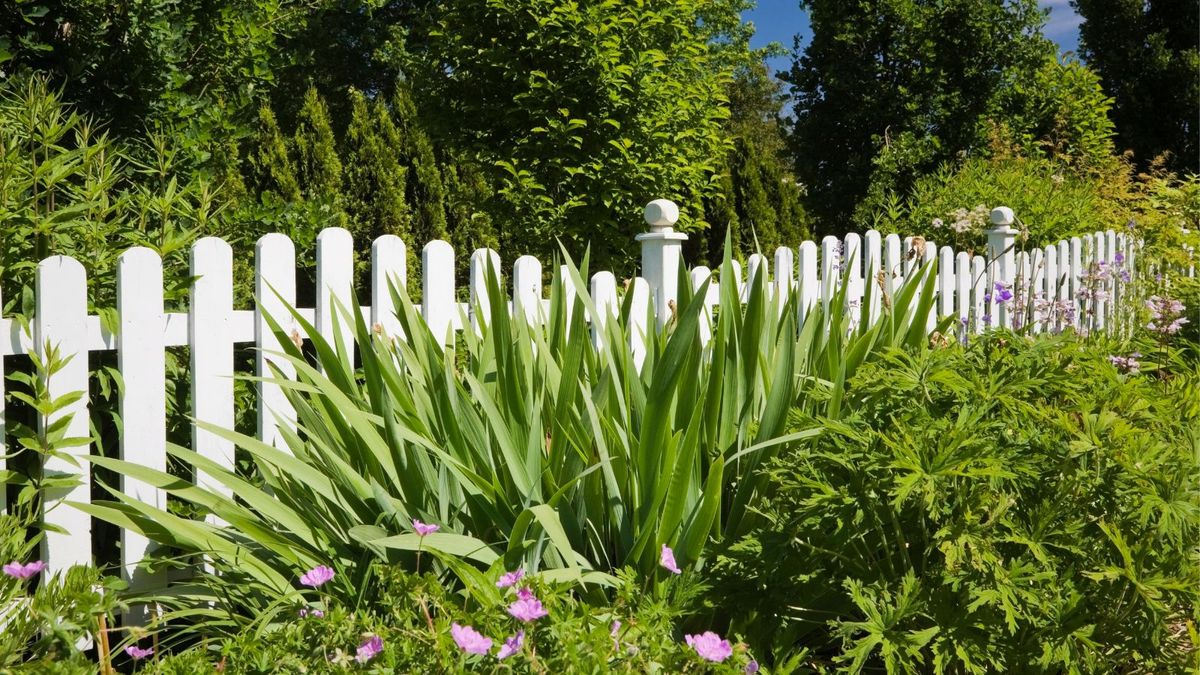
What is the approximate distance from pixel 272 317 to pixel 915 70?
32.0ft

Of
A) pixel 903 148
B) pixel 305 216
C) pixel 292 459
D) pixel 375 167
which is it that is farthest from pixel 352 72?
pixel 292 459

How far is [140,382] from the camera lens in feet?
7.29

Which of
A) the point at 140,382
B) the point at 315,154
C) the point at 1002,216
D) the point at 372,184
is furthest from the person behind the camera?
the point at 372,184

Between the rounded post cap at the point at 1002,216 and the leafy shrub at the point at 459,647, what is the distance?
431 centimetres

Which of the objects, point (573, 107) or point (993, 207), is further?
point (993, 207)

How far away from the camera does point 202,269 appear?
228 centimetres

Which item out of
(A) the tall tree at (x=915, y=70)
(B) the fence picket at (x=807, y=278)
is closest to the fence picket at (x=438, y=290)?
(B) the fence picket at (x=807, y=278)

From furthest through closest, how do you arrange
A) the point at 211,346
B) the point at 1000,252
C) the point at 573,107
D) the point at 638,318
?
the point at 573,107
the point at 1000,252
the point at 638,318
the point at 211,346

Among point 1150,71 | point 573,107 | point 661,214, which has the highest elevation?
point 1150,71

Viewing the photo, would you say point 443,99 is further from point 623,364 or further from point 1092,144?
point 1092,144

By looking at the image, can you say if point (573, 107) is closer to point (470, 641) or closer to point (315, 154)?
point (315, 154)

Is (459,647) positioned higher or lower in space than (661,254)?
lower

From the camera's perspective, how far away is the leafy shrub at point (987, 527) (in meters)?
1.52

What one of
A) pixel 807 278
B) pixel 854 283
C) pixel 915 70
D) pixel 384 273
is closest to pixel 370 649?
pixel 384 273
